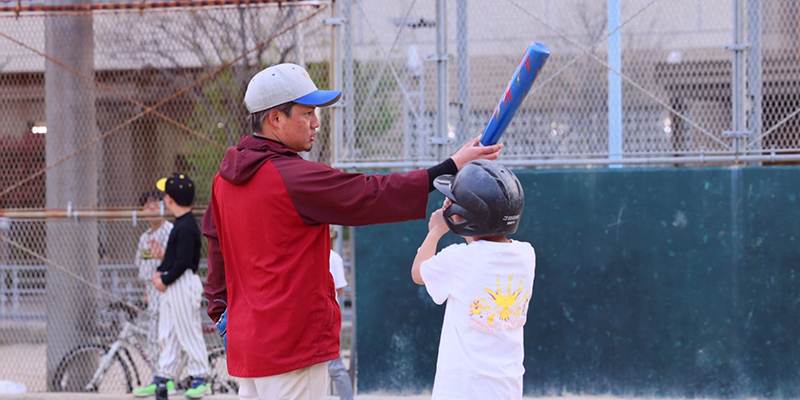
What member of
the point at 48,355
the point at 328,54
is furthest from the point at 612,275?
the point at 48,355

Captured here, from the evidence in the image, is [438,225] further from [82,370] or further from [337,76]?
[82,370]

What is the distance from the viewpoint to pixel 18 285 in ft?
23.8

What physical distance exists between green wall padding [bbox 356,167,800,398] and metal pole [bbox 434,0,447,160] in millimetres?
476

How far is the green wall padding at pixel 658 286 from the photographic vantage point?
18.9ft

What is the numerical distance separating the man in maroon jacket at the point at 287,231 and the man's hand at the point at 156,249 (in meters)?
3.67

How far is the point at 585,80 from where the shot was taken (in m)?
5.99

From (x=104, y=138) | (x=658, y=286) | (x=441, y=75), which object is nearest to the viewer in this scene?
(x=658, y=286)

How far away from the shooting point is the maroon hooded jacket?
9.73ft

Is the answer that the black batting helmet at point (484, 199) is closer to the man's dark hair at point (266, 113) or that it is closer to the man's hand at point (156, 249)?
the man's dark hair at point (266, 113)

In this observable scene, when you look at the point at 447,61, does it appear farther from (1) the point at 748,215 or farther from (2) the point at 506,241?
(2) the point at 506,241

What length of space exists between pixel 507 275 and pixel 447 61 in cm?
327

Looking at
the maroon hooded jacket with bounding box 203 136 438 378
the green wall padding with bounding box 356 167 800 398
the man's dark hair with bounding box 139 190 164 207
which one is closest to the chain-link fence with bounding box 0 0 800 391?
the man's dark hair with bounding box 139 190 164 207

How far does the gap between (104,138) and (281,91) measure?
4199 mm

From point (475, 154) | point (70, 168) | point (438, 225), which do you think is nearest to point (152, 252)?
point (70, 168)
